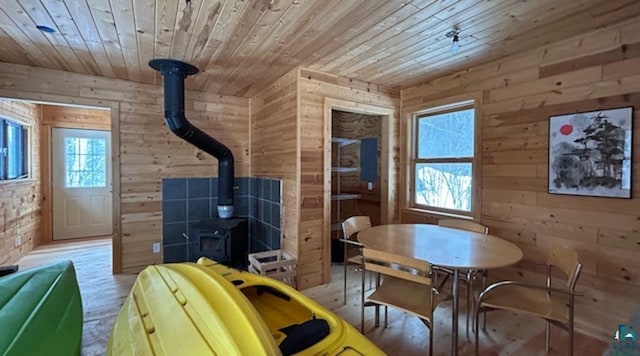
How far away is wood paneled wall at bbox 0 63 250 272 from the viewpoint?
3422 millimetres

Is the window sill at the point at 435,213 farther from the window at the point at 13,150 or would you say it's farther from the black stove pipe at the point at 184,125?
the window at the point at 13,150

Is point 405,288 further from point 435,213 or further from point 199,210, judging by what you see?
point 199,210

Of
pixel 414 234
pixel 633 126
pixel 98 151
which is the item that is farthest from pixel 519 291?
pixel 98 151

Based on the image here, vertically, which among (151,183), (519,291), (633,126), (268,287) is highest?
(633,126)

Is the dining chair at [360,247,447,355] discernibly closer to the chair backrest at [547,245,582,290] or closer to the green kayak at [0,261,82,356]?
the chair backrest at [547,245,582,290]

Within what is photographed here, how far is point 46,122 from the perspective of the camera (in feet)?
16.4

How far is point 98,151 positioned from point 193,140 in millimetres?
3312

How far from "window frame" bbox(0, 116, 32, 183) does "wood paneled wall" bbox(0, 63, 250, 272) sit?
3.97 feet

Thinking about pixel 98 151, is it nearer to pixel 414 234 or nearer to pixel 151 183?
pixel 151 183

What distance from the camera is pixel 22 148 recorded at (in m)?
4.34

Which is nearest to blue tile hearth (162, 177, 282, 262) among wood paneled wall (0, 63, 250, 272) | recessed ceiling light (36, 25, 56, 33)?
wood paneled wall (0, 63, 250, 272)

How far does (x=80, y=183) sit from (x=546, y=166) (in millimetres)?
6757

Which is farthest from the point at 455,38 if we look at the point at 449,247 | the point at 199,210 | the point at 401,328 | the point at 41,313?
the point at 199,210

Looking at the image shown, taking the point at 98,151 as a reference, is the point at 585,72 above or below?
above
